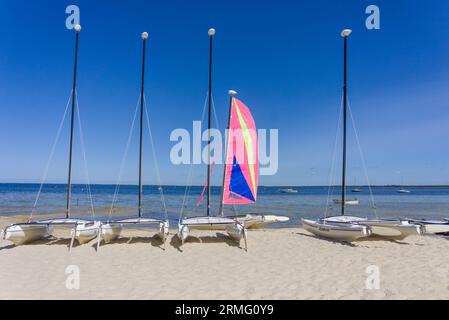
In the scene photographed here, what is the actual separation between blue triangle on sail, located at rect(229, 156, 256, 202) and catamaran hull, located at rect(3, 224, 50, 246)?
6615 millimetres

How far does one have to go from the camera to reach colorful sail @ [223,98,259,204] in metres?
11.6

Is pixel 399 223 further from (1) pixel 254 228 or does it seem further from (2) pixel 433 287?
(1) pixel 254 228

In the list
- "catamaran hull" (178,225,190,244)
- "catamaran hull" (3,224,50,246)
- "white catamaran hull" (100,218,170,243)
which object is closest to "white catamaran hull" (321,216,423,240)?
"catamaran hull" (178,225,190,244)

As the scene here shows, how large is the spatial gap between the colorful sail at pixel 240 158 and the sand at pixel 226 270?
256cm

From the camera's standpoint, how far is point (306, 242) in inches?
385

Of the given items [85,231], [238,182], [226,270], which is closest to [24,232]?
[85,231]

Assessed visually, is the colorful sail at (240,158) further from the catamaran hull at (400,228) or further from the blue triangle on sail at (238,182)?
the catamaran hull at (400,228)

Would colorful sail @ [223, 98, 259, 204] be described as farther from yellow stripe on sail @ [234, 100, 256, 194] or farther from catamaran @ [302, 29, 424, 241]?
catamaran @ [302, 29, 424, 241]

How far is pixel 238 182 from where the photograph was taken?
38.5ft

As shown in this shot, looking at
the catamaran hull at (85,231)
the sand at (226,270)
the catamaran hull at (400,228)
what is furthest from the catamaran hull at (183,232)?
the catamaran hull at (400,228)

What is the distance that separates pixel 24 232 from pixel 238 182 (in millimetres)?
7432

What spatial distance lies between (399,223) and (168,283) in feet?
25.2

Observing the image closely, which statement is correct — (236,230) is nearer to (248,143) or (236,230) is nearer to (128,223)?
(128,223)

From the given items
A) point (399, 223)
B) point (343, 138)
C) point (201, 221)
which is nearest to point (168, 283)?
point (201, 221)
